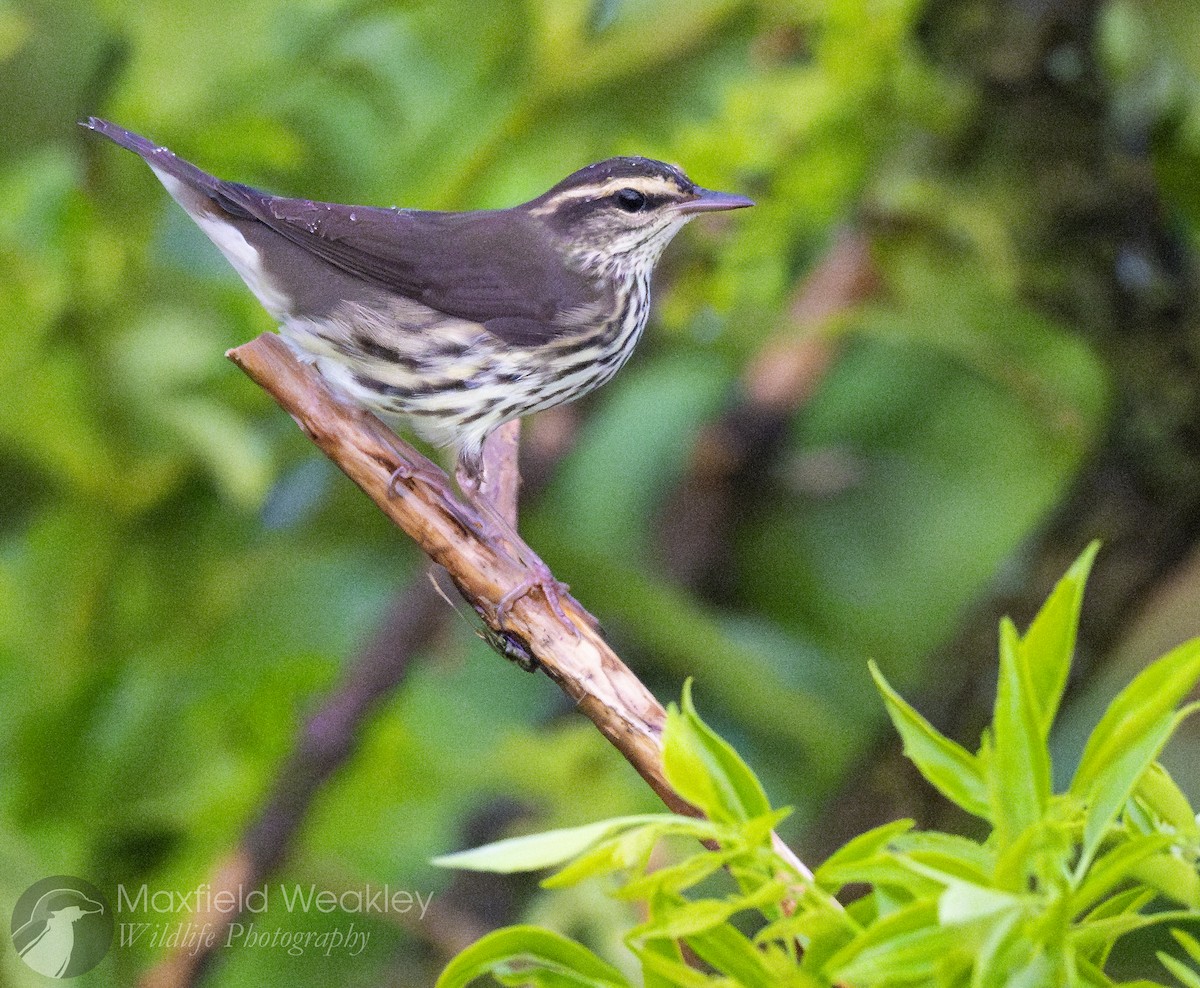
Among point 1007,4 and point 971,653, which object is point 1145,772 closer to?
point 971,653

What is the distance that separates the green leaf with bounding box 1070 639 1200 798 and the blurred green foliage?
1125mm

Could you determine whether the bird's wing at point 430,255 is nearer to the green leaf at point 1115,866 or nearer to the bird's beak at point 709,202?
the bird's beak at point 709,202

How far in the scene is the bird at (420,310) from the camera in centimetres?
134

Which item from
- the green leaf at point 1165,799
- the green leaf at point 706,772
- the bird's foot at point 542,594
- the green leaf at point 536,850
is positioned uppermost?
the bird's foot at point 542,594

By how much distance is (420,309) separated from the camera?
4.48 ft

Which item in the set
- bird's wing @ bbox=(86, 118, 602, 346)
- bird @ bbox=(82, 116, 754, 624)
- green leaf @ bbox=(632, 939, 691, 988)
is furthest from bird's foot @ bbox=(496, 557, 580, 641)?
green leaf @ bbox=(632, 939, 691, 988)

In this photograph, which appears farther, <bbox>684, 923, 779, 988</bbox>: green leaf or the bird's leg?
the bird's leg

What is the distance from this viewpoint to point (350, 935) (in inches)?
70.6

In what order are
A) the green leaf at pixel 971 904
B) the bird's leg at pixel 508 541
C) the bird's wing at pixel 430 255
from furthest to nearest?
1. the bird's wing at pixel 430 255
2. the bird's leg at pixel 508 541
3. the green leaf at pixel 971 904

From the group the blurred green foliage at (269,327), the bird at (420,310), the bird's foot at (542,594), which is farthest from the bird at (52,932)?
the bird's foot at (542,594)

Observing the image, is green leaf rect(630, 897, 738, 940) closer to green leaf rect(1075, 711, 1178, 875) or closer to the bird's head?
green leaf rect(1075, 711, 1178, 875)

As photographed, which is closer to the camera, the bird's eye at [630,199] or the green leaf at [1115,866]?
the green leaf at [1115,866]

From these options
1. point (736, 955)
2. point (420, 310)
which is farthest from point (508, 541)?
point (736, 955)

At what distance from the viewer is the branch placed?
3.07 ft
